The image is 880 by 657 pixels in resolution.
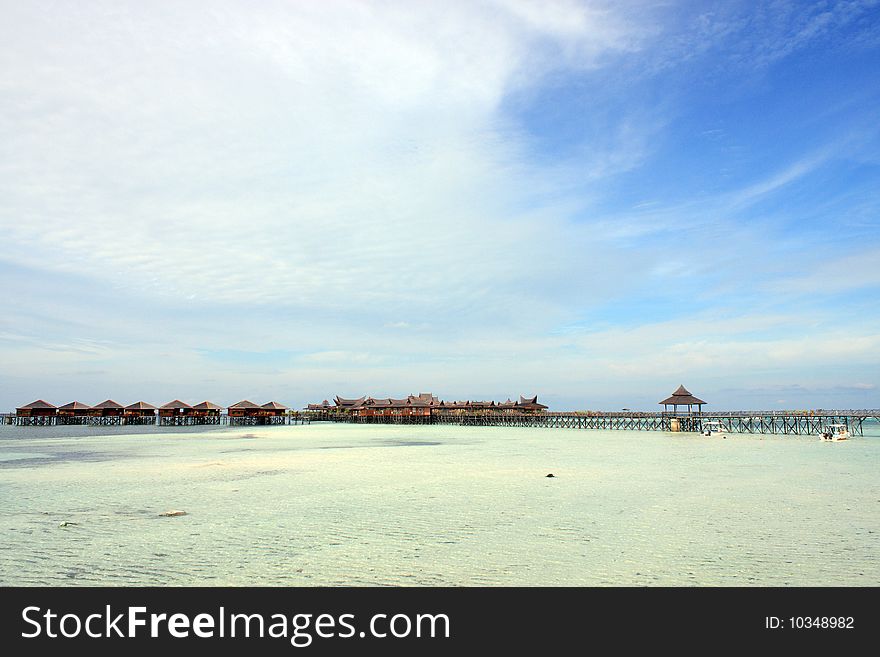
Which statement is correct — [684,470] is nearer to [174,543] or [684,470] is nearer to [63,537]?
[174,543]

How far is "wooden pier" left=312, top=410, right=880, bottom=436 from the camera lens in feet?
177

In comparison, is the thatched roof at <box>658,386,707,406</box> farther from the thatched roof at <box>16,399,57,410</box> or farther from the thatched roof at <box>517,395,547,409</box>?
the thatched roof at <box>16,399,57,410</box>

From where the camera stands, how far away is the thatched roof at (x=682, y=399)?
195 ft

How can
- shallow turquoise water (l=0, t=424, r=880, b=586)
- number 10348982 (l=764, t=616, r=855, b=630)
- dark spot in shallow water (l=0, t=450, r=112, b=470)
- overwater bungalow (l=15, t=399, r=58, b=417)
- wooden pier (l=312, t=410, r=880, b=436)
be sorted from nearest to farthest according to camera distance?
number 10348982 (l=764, t=616, r=855, b=630) → shallow turquoise water (l=0, t=424, r=880, b=586) → dark spot in shallow water (l=0, t=450, r=112, b=470) → wooden pier (l=312, t=410, r=880, b=436) → overwater bungalow (l=15, t=399, r=58, b=417)

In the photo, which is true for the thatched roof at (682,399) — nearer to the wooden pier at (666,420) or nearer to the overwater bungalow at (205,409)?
the wooden pier at (666,420)

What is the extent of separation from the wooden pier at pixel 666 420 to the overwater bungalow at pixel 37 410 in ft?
138

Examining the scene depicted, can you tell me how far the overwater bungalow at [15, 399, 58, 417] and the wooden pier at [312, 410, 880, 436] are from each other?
42089 mm

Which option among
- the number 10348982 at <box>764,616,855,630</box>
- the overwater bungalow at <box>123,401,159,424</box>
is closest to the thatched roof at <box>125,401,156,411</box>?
the overwater bungalow at <box>123,401,159,424</box>

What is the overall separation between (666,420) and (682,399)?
496 inches

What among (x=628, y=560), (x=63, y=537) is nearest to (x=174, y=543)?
(x=63, y=537)

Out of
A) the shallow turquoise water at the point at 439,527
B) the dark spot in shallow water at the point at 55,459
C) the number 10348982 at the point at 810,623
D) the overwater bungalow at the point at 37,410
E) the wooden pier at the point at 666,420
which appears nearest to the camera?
the number 10348982 at the point at 810,623

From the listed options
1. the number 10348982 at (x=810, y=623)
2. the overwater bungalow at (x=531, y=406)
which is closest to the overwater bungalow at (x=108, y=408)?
the overwater bungalow at (x=531, y=406)

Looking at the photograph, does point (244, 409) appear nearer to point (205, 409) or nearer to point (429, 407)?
point (205, 409)

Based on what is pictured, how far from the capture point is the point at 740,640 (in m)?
6.00
